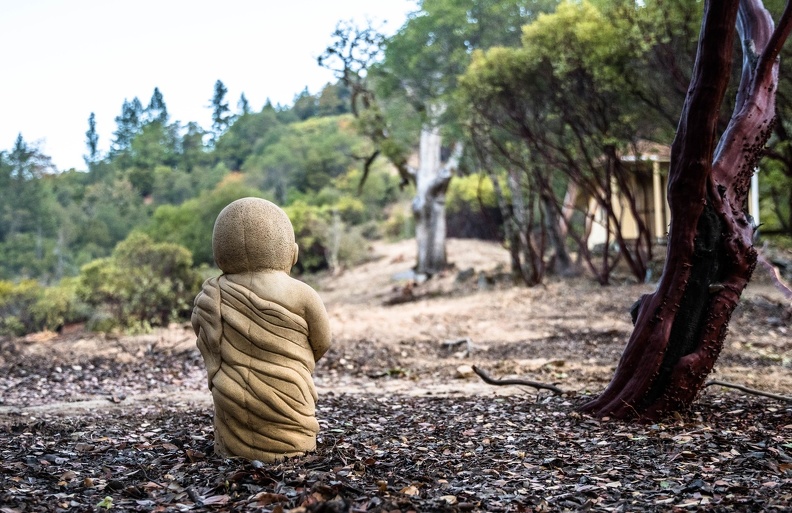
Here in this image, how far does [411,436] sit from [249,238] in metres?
1.94

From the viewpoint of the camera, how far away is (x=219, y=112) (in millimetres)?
38062

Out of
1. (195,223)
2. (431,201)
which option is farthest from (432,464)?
(195,223)

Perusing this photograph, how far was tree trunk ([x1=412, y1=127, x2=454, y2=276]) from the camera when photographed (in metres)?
25.0

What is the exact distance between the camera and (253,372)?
4574 millimetres

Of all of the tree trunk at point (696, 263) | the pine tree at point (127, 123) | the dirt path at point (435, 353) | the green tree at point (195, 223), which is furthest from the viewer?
the pine tree at point (127, 123)

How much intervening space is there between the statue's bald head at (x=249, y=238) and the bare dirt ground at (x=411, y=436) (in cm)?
121

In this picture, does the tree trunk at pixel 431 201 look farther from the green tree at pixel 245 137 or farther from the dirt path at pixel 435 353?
the green tree at pixel 245 137

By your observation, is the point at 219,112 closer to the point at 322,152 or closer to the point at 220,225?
the point at 322,152

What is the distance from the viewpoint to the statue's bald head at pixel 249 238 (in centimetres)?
461

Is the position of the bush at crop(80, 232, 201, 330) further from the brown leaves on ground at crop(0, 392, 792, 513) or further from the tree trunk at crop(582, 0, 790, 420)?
the tree trunk at crop(582, 0, 790, 420)

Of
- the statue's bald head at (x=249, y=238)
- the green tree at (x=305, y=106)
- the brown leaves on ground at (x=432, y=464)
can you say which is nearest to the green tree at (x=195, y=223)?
the brown leaves on ground at (x=432, y=464)

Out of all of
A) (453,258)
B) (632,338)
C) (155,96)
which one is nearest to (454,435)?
(632,338)

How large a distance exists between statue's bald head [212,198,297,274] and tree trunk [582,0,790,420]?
287cm

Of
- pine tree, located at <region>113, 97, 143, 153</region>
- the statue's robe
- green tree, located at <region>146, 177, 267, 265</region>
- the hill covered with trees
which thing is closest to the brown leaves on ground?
the statue's robe
